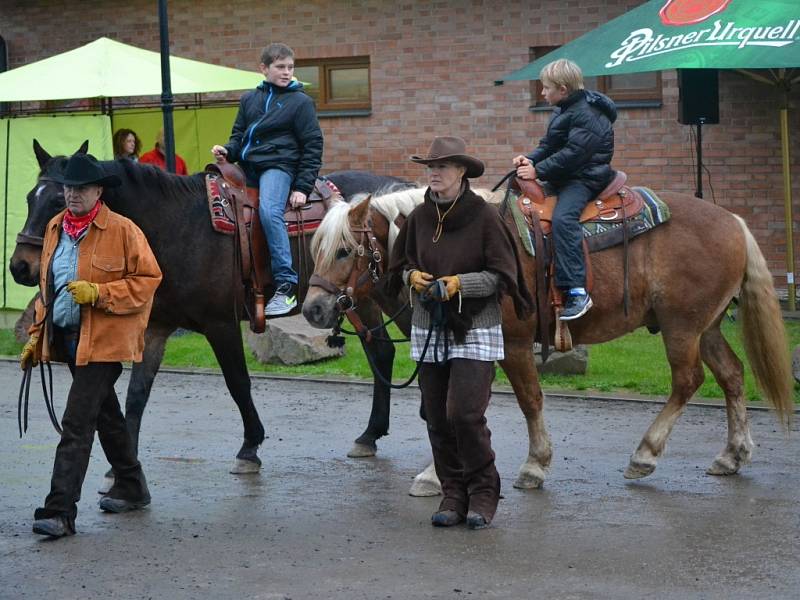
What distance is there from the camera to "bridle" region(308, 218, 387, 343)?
764 centimetres

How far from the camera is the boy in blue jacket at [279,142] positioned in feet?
29.6

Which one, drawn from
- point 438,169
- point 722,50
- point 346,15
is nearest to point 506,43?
point 346,15

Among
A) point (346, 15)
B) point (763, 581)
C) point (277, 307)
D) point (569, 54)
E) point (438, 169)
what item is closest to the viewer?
point (763, 581)

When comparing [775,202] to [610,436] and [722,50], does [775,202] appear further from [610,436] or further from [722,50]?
[610,436]

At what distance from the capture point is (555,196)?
8.34m

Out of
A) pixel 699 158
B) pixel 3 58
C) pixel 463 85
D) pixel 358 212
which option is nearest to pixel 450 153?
pixel 358 212

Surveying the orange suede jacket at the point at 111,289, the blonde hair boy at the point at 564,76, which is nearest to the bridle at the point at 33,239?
the orange suede jacket at the point at 111,289

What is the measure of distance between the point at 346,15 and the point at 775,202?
5.95 m

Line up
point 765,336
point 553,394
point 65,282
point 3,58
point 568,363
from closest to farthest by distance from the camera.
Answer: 1. point 65,282
2. point 765,336
3. point 553,394
4. point 568,363
5. point 3,58

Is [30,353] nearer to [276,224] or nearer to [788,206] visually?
[276,224]

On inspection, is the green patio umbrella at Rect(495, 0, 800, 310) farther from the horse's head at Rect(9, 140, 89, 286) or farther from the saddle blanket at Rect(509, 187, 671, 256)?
the horse's head at Rect(9, 140, 89, 286)

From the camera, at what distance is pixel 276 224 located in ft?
29.1

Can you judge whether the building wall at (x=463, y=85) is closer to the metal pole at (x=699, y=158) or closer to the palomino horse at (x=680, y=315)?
the metal pole at (x=699, y=158)

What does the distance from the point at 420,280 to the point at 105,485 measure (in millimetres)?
2492
